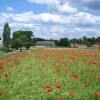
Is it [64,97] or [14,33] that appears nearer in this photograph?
[64,97]

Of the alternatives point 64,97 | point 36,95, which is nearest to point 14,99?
point 36,95

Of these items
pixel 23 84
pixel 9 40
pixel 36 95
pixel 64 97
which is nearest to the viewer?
pixel 64 97

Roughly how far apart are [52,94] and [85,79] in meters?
2.88

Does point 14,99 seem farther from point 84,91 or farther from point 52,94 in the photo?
point 84,91

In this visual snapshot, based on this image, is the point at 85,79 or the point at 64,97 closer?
the point at 64,97

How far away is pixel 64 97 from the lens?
700 centimetres

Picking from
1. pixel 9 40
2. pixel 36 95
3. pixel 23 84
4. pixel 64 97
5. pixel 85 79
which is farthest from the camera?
pixel 9 40

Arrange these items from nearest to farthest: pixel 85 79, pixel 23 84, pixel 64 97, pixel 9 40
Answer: pixel 64 97 < pixel 23 84 < pixel 85 79 < pixel 9 40

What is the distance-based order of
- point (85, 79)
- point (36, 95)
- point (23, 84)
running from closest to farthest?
1. point (36, 95)
2. point (23, 84)
3. point (85, 79)

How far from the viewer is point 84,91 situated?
768 centimetres

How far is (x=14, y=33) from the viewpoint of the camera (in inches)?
5167

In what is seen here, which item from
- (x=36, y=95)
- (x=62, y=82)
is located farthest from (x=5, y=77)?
(x=36, y=95)

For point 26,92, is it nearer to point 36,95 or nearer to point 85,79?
point 36,95

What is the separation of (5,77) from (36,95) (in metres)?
2.99
